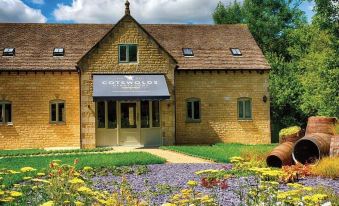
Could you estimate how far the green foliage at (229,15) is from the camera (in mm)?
49094

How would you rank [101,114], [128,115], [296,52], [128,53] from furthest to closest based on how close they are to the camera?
[296,52], [128,115], [128,53], [101,114]

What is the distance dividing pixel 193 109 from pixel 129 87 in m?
4.70

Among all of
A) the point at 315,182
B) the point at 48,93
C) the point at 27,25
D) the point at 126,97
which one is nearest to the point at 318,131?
the point at 315,182

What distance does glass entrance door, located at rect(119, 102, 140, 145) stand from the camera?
2541cm

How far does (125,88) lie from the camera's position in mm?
24594

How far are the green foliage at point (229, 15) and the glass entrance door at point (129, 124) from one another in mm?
26179

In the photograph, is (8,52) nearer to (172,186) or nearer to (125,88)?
(125,88)

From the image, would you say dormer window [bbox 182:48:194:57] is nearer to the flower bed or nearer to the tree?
the tree

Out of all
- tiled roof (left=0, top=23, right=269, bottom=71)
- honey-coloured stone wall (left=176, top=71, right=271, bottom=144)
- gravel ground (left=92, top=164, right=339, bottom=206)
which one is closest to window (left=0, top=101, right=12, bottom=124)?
tiled roof (left=0, top=23, right=269, bottom=71)

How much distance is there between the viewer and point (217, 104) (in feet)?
90.6

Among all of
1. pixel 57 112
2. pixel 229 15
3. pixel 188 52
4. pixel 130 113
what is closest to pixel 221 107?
pixel 188 52

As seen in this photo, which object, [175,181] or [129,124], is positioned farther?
[129,124]

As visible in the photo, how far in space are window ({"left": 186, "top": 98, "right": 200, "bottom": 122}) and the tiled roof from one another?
201 centimetres

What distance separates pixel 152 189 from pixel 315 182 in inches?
158
